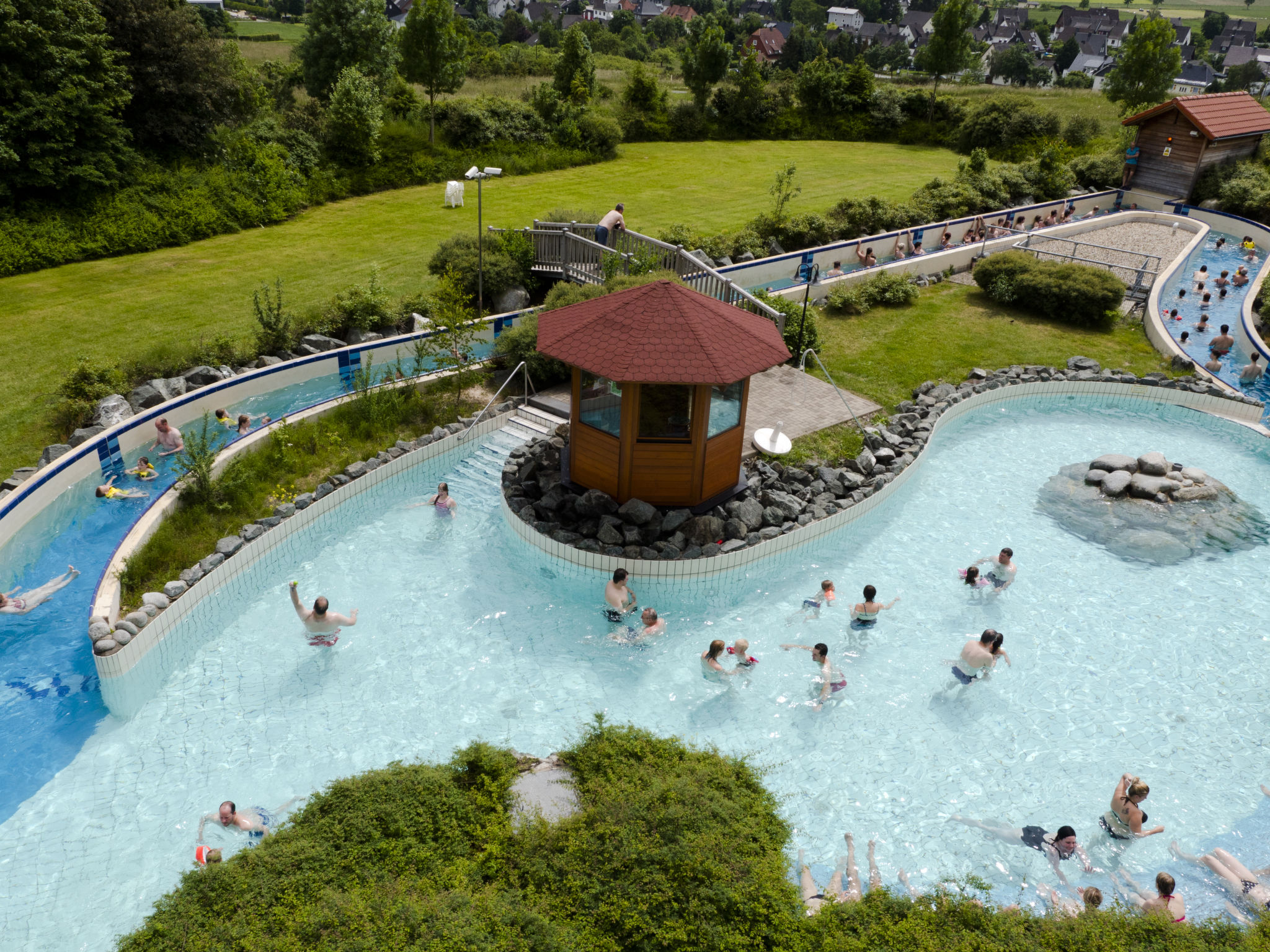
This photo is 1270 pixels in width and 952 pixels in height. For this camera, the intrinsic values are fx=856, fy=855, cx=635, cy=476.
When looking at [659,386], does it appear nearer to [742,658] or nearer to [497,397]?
[742,658]

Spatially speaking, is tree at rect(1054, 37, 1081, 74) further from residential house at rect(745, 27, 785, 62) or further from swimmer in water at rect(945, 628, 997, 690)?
swimmer in water at rect(945, 628, 997, 690)

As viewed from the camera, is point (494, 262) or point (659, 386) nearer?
point (659, 386)

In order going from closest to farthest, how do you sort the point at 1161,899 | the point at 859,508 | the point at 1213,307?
the point at 1161,899
the point at 859,508
the point at 1213,307

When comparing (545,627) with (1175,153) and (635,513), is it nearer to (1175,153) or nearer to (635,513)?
(635,513)

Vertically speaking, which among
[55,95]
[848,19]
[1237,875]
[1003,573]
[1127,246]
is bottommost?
[1237,875]

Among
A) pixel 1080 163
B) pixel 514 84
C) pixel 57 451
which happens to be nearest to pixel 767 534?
pixel 57 451

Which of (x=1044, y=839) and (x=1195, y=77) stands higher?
(x=1195, y=77)

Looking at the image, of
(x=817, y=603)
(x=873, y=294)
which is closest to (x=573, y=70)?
(x=873, y=294)

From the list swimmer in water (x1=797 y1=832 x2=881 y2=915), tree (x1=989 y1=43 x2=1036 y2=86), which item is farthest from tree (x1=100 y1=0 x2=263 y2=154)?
tree (x1=989 y1=43 x2=1036 y2=86)
